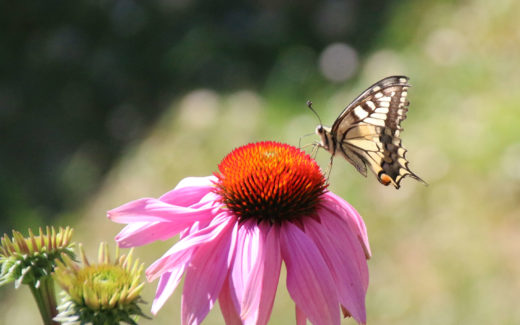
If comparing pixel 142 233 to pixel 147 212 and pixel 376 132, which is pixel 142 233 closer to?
pixel 147 212

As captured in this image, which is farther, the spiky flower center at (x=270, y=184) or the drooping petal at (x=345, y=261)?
the spiky flower center at (x=270, y=184)

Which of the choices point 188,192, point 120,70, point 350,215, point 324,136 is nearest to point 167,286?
point 188,192

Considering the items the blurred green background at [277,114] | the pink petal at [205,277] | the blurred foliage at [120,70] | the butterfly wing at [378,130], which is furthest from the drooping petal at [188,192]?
the blurred foliage at [120,70]

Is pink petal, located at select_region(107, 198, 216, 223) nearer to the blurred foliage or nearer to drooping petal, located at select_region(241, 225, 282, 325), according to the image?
drooping petal, located at select_region(241, 225, 282, 325)

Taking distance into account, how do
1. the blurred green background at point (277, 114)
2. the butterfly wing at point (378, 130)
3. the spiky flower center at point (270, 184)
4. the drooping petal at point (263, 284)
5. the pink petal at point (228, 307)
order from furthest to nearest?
the blurred green background at point (277, 114)
the butterfly wing at point (378, 130)
the spiky flower center at point (270, 184)
the pink petal at point (228, 307)
the drooping petal at point (263, 284)

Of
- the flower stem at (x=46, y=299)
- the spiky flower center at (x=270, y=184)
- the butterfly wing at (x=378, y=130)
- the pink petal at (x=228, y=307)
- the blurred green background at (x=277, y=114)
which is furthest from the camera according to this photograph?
the blurred green background at (x=277, y=114)

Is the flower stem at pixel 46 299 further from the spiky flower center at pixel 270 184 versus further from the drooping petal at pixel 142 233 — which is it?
the spiky flower center at pixel 270 184
